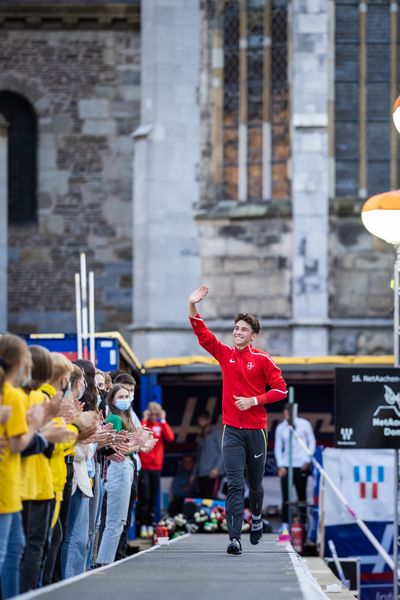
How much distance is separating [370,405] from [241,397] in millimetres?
1940

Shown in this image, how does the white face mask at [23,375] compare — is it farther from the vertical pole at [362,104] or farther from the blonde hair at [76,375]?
the vertical pole at [362,104]

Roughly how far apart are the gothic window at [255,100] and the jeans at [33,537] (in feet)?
64.2

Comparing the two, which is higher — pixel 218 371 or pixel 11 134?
pixel 11 134

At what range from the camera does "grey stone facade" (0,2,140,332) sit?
30.3m

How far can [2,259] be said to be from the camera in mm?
27688

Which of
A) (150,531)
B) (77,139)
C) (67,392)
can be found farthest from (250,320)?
(77,139)

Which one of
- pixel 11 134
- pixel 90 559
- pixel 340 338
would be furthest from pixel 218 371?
pixel 90 559

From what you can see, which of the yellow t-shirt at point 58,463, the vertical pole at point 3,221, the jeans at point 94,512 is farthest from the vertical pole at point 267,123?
the yellow t-shirt at point 58,463

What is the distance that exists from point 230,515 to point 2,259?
629 inches

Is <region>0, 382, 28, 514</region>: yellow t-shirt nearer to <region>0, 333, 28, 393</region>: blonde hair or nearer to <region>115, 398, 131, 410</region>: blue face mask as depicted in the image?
<region>0, 333, 28, 393</region>: blonde hair

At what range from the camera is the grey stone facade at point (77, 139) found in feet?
99.4

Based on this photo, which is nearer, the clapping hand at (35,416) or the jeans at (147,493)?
the clapping hand at (35,416)

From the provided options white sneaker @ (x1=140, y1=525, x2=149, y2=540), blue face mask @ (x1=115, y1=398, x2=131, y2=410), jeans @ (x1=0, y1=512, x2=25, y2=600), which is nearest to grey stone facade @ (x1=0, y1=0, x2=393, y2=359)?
white sneaker @ (x1=140, y1=525, x2=149, y2=540)

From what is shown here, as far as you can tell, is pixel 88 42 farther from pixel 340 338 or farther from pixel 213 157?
pixel 340 338
